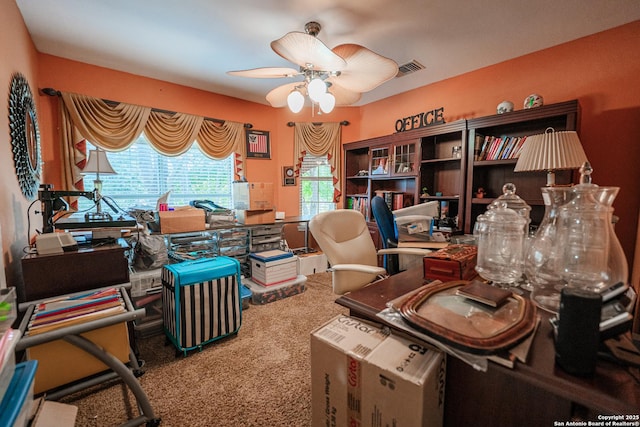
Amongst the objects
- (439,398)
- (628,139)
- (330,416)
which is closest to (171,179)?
(330,416)

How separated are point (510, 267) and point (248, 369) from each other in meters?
1.61

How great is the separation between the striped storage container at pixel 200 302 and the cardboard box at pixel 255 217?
0.96 metres

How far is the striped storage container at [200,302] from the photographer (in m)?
1.83

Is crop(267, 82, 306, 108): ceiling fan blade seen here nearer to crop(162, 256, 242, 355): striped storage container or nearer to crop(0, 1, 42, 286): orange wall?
crop(162, 256, 242, 355): striped storage container

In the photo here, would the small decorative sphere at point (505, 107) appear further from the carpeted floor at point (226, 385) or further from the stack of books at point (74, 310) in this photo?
the stack of books at point (74, 310)

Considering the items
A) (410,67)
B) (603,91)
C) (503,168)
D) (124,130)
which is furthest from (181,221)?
(603,91)

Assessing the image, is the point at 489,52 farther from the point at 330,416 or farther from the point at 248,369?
the point at 248,369

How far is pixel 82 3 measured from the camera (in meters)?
1.93

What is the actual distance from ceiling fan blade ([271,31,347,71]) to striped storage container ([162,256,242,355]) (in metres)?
1.54

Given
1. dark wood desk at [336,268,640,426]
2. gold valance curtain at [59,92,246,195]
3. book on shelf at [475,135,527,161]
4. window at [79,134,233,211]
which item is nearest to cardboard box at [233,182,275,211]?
window at [79,134,233,211]

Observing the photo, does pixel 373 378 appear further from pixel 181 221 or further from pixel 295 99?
pixel 181 221

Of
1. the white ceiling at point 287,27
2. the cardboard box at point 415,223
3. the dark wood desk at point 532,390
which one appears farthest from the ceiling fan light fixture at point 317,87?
the dark wood desk at point 532,390

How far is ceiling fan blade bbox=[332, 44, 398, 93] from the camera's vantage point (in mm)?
1727

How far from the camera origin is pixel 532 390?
712 mm
